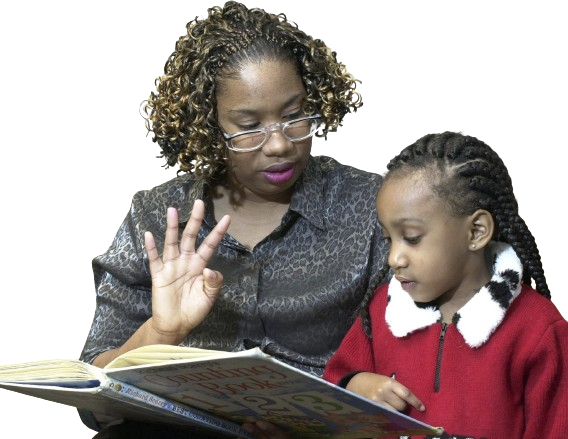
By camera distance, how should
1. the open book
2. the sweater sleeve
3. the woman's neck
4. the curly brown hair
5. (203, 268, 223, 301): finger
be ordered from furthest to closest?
the woman's neck, the curly brown hair, (203, 268, 223, 301): finger, the sweater sleeve, the open book

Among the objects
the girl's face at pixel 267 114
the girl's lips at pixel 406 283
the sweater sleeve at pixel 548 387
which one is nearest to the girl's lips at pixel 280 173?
the girl's face at pixel 267 114

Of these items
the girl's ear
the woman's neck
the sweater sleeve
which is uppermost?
the woman's neck

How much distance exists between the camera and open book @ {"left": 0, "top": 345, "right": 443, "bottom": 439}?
270 cm

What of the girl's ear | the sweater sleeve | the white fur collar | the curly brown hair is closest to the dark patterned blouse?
the curly brown hair

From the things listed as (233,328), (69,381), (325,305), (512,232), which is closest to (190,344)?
(233,328)

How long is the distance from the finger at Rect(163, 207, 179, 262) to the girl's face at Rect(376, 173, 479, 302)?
0.62 m

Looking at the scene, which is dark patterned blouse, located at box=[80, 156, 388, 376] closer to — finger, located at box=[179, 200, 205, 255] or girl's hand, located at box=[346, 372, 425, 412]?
finger, located at box=[179, 200, 205, 255]

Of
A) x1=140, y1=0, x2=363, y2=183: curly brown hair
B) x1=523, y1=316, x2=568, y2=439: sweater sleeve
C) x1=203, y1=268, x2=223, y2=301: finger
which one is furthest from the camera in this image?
x1=140, y1=0, x2=363, y2=183: curly brown hair

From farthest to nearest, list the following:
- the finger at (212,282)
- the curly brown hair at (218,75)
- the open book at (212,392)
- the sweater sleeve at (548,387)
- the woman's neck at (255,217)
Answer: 1. the woman's neck at (255,217)
2. the curly brown hair at (218,75)
3. the finger at (212,282)
4. the sweater sleeve at (548,387)
5. the open book at (212,392)

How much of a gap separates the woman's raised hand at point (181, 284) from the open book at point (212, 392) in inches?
13.1

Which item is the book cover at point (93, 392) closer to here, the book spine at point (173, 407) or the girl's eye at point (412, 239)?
the book spine at point (173, 407)

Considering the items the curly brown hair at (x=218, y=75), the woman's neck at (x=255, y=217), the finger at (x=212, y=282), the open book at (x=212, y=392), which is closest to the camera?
the open book at (x=212, y=392)

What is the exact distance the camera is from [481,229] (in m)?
2.95

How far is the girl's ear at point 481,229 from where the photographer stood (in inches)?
116
